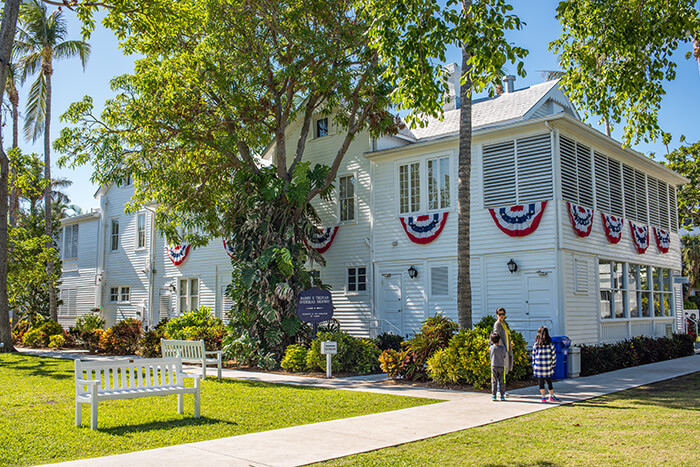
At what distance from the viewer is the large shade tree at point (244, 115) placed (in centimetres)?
1593

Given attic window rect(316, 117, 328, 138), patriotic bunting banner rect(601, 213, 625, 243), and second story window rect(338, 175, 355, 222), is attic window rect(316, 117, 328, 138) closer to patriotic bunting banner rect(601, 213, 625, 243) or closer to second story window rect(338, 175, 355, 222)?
second story window rect(338, 175, 355, 222)

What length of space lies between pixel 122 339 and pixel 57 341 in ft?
14.9

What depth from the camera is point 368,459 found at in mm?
6352

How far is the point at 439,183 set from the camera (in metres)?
18.0

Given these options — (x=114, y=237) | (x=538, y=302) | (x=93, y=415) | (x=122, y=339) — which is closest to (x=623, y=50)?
(x=538, y=302)

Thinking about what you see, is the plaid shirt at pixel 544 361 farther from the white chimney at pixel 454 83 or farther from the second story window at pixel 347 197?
the white chimney at pixel 454 83

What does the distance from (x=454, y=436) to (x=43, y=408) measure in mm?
6339

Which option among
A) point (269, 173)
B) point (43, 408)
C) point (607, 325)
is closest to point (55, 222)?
point (269, 173)

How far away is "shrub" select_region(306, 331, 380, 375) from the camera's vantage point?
14.7m

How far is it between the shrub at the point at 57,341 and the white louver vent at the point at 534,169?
18.2 m

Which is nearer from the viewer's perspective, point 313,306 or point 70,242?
point 313,306

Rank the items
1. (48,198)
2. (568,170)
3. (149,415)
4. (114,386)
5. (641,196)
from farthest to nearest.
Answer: (48,198) < (641,196) < (568,170) < (149,415) < (114,386)

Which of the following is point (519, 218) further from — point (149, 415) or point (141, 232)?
point (141, 232)

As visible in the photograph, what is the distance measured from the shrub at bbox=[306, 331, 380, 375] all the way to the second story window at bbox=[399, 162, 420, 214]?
5129 millimetres
